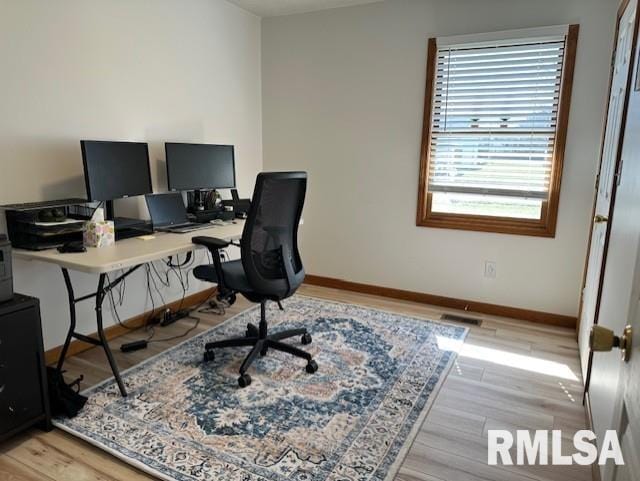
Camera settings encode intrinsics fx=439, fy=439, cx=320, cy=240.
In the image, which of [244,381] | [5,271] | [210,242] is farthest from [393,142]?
[5,271]

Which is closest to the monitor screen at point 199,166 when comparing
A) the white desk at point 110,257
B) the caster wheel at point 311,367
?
the white desk at point 110,257

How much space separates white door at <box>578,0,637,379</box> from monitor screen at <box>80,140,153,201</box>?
2598 millimetres

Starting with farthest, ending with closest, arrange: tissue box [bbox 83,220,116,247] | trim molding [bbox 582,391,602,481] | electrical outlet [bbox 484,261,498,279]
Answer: electrical outlet [bbox 484,261,498,279] → tissue box [bbox 83,220,116,247] → trim molding [bbox 582,391,602,481]

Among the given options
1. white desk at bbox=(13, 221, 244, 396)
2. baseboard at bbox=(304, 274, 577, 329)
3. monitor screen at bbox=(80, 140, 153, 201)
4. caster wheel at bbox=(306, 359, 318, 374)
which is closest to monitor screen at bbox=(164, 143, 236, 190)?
monitor screen at bbox=(80, 140, 153, 201)

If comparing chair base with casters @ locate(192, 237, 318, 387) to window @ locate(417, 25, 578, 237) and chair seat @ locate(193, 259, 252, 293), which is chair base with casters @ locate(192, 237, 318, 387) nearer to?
chair seat @ locate(193, 259, 252, 293)

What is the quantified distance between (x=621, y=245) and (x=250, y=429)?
66.8 inches

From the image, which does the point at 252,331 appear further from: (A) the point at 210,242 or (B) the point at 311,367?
(A) the point at 210,242

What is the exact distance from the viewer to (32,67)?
235 centimetres

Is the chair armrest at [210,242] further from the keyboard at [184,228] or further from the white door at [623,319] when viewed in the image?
the white door at [623,319]

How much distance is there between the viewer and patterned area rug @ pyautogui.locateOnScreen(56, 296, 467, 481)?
181 cm

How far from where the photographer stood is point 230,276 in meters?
2.51

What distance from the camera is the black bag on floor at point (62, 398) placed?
2.07 meters

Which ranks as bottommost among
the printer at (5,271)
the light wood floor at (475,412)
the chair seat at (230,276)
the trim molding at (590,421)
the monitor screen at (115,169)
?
the light wood floor at (475,412)

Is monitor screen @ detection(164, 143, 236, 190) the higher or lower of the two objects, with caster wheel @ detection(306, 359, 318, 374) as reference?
higher
